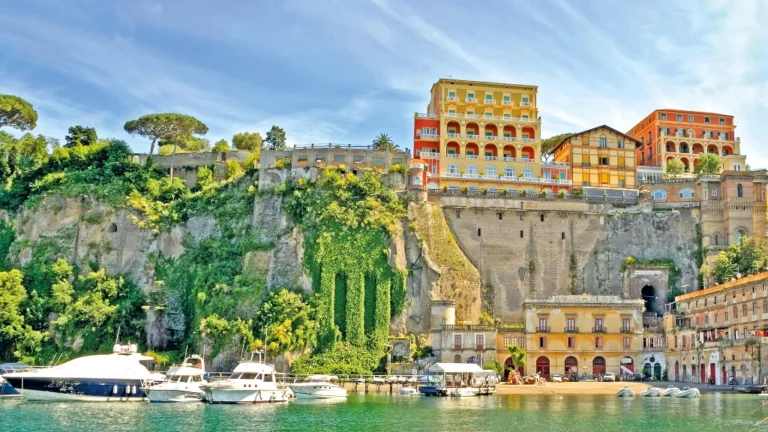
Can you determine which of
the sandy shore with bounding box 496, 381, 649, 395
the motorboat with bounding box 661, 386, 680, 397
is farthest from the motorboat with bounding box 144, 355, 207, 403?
the motorboat with bounding box 661, 386, 680, 397

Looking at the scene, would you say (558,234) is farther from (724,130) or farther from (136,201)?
(136,201)

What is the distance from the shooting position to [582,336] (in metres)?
65.6

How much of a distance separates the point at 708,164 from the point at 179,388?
59.7 meters

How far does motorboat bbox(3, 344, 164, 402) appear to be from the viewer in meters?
48.8

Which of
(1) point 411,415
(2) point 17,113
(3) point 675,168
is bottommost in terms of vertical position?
(1) point 411,415

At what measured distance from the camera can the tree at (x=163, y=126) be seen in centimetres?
8325

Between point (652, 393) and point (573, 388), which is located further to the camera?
point (573, 388)

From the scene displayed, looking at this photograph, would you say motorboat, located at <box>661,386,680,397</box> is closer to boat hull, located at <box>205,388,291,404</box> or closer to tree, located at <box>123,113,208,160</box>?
boat hull, located at <box>205,388,291,404</box>

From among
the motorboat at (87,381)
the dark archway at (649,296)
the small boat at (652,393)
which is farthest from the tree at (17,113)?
the small boat at (652,393)

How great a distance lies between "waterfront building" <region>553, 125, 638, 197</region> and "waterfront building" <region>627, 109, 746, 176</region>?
8.64 meters

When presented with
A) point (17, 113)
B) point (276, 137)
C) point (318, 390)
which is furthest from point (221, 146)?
point (318, 390)

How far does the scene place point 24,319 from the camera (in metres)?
68.1

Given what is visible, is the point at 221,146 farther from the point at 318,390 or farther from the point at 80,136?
the point at 318,390

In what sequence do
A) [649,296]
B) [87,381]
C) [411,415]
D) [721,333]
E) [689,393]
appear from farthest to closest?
[649,296], [721,333], [689,393], [87,381], [411,415]
